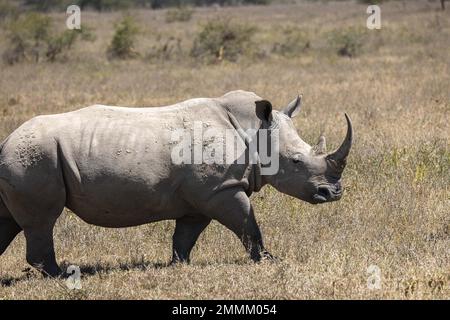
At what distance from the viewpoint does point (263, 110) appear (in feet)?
24.2

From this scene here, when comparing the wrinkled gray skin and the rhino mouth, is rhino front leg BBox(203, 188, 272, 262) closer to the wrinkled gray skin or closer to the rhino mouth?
the wrinkled gray skin

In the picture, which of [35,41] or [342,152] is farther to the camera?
[35,41]

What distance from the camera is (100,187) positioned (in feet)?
22.8

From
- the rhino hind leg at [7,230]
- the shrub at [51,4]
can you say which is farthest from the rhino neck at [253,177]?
the shrub at [51,4]

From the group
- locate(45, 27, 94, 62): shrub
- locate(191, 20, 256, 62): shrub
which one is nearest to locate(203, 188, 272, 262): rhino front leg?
locate(191, 20, 256, 62): shrub

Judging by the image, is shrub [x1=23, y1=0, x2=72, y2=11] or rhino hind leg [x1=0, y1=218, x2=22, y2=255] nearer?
rhino hind leg [x1=0, y1=218, x2=22, y2=255]

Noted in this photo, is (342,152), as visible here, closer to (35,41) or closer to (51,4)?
(35,41)

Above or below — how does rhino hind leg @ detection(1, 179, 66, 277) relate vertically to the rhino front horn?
below

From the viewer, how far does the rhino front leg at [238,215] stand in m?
7.14

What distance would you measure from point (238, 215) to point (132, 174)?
0.92m

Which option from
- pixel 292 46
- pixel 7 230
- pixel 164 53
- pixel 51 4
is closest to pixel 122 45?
pixel 164 53

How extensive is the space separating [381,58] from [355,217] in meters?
16.4

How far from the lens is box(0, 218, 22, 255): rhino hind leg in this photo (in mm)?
7410
